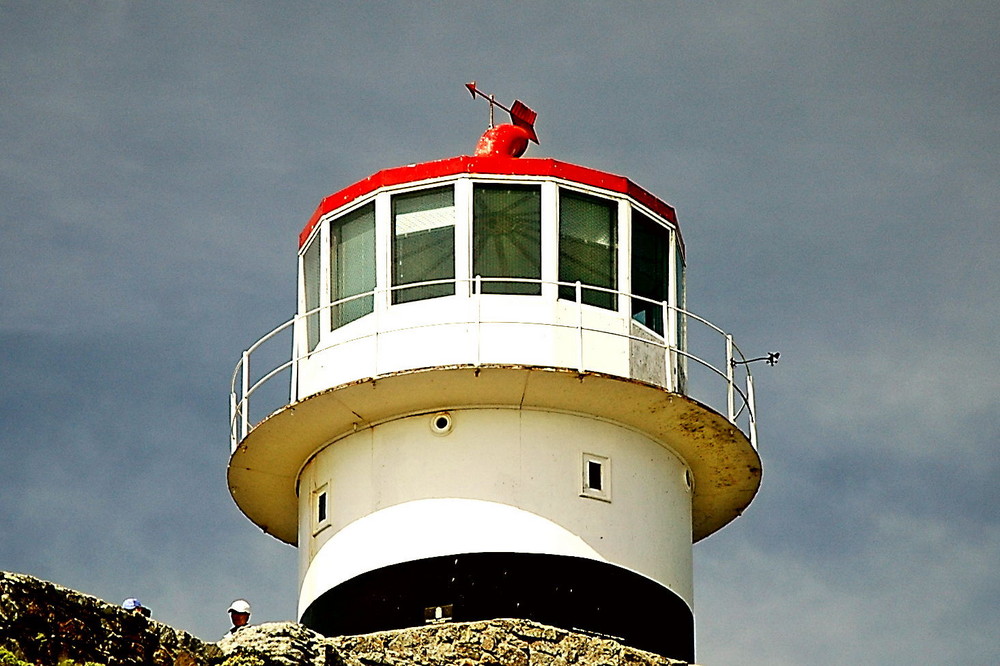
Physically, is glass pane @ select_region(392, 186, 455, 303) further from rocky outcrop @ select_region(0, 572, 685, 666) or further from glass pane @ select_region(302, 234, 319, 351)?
rocky outcrop @ select_region(0, 572, 685, 666)

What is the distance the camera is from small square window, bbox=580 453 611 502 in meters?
24.7

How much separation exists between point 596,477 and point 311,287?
4.45 metres

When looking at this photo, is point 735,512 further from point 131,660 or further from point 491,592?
point 131,660

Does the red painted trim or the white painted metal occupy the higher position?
the red painted trim

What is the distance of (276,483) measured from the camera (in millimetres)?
26641

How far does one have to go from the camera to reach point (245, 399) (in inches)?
1005

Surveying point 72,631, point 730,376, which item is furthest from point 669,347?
point 72,631

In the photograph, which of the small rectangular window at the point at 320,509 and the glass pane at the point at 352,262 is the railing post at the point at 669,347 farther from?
the small rectangular window at the point at 320,509

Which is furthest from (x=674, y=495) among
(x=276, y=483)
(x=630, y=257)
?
(x=276, y=483)

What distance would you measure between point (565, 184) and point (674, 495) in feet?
12.7

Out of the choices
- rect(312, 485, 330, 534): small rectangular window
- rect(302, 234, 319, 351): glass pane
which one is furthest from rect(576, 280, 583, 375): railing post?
rect(312, 485, 330, 534): small rectangular window

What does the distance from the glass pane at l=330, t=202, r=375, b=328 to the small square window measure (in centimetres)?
315

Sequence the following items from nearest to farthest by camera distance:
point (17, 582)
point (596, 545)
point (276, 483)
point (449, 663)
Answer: point (17, 582)
point (449, 663)
point (596, 545)
point (276, 483)

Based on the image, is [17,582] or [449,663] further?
[449,663]
